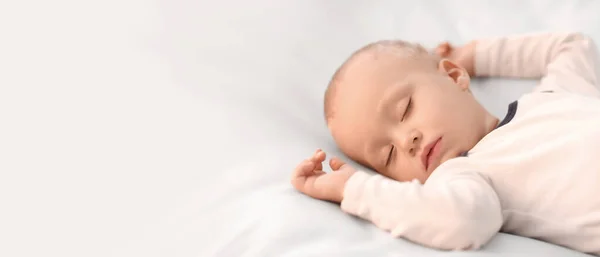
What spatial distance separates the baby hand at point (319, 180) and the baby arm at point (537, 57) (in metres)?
0.49

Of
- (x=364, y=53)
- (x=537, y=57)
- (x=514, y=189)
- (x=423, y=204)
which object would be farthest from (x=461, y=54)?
(x=423, y=204)

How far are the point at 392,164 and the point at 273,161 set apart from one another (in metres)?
0.20

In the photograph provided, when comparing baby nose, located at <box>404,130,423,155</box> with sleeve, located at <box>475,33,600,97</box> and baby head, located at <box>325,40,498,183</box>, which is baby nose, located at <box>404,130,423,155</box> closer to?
baby head, located at <box>325,40,498,183</box>

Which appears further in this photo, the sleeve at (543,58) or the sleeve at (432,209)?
the sleeve at (543,58)

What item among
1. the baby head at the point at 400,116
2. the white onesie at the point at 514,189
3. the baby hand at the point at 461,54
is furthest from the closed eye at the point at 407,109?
the baby hand at the point at 461,54

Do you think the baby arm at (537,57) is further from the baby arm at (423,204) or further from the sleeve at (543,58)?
the baby arm at (423,204)

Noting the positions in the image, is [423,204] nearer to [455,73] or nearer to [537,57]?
[455,73]

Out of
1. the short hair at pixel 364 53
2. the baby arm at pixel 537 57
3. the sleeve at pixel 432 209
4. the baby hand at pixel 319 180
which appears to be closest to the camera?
the sleeve at pixel 432 209

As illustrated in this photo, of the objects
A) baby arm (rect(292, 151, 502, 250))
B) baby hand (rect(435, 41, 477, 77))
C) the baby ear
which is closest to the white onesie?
baby arm (rect(292, 151, 502, 250))

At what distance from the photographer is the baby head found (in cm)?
105

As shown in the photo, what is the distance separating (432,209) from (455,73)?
18.1 inches

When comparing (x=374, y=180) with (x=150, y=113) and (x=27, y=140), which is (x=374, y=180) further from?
(x=27, y=140)

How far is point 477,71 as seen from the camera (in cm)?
135

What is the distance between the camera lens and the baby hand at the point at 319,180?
2.97 feet
